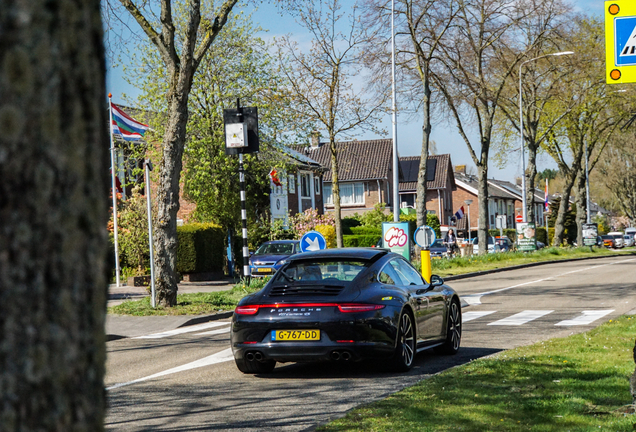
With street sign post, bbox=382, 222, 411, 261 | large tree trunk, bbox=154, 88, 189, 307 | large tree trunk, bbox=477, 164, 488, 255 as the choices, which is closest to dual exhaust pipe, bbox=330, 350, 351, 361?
large tree trunk, bbox=154, 88, 189, 307

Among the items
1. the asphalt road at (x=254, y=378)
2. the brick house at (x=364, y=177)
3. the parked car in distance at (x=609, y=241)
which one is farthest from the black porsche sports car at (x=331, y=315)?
the parked car in distance at (x=609, y=241)

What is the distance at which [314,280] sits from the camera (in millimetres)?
9008

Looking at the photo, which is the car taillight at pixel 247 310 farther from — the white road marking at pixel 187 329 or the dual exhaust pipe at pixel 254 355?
the white road marking at pixel 187 329

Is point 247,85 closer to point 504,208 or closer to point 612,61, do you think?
point 612,61

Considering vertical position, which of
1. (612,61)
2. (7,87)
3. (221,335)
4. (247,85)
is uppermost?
(247,85)

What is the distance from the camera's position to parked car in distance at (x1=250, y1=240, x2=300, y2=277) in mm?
31078

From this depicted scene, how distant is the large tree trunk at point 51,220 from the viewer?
1.47 meters

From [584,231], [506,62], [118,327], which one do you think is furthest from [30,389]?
[584,231]

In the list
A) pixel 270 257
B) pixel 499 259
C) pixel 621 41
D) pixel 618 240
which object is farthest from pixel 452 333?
pixel 618 240

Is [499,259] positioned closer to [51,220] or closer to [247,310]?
[247,310]

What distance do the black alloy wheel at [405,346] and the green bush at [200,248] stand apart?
74.3 ft

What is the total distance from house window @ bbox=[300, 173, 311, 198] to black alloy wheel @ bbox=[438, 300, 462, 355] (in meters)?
46.1

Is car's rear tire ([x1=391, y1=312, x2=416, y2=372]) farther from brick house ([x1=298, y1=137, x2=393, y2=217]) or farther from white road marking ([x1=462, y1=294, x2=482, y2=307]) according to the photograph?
brick house ([x1=298, y1=137, x2=393, y2=217])

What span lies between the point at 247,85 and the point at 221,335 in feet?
83.9
